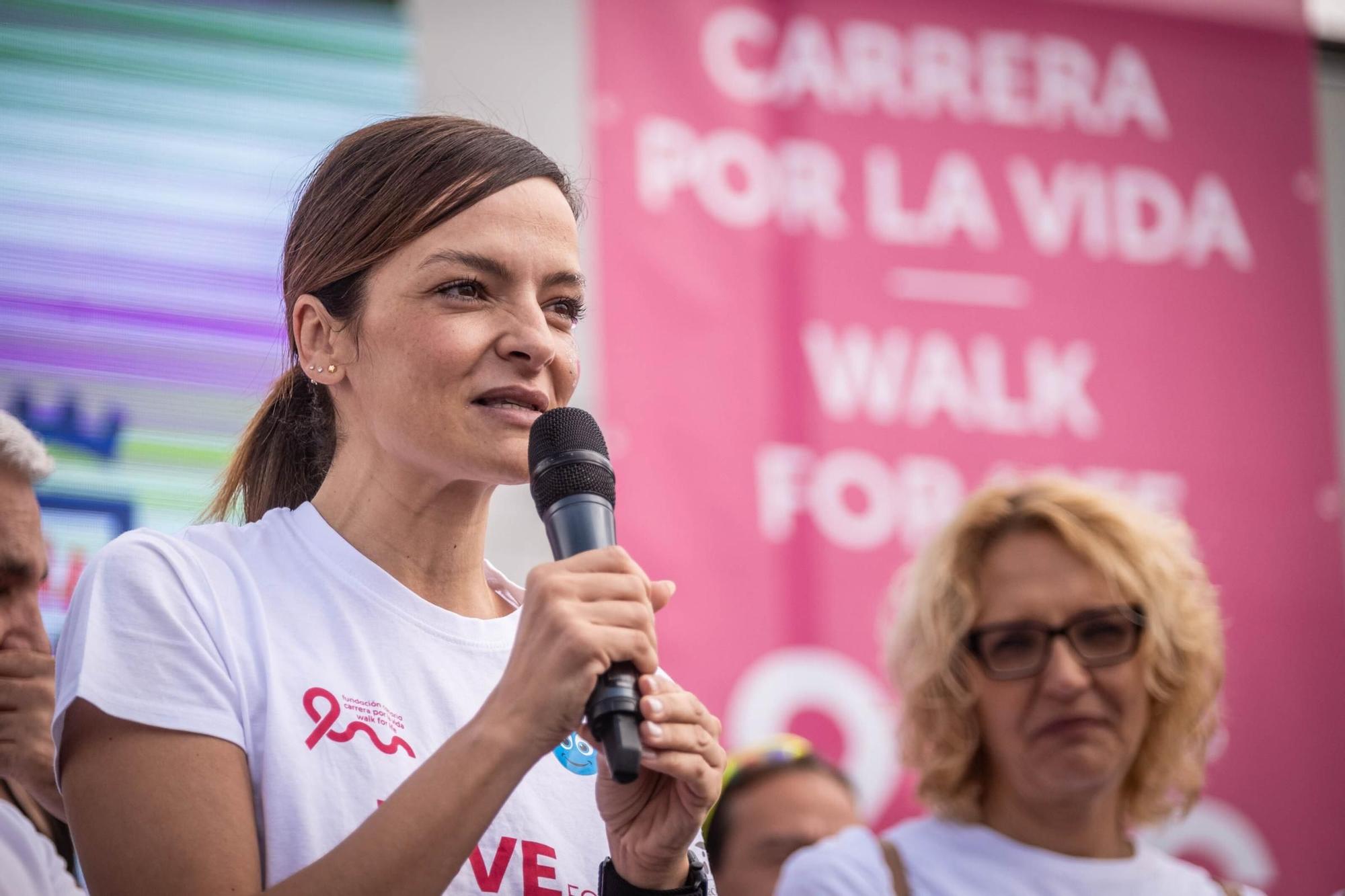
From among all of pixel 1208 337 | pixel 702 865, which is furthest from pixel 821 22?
pixel 702 865

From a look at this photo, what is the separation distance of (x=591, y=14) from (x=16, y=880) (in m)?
3.01

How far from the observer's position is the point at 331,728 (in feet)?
5.07

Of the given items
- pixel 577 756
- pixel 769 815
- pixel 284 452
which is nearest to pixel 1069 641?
pixel 769 815

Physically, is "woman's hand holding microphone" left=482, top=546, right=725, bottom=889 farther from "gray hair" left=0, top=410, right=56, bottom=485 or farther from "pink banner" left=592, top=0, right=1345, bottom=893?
"pink banner" left=592, top=0, right=1345, bottom=893

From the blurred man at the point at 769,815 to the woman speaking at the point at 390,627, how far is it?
147 centimetres

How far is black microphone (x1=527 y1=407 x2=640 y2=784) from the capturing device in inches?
52.6

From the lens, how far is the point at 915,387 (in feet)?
14.1

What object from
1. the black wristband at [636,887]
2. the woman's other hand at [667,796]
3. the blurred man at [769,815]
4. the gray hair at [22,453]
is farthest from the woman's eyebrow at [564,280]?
the blurred man at [769,815]

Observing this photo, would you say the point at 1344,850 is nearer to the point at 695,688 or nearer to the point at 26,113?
the point at 695,688

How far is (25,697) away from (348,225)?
0.84 metres

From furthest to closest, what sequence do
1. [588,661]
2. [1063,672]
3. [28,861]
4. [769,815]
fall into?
[769,815] → [1063,672] → [28,861] → [588,661]

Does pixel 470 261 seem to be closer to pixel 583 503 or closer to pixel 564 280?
pixel 564 280

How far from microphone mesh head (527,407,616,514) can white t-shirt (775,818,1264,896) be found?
1.20 m

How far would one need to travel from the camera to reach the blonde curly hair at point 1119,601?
2.73m
